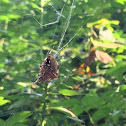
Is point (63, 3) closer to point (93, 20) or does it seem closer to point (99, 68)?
point (93, 20)

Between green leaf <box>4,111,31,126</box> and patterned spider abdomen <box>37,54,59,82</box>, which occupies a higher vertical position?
patterned spider abdomen <box>37,54,59,82</box>

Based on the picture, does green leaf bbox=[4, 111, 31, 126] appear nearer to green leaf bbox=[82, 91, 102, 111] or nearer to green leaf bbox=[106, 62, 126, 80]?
green leaf bbox=[82, 91, 102, 111]

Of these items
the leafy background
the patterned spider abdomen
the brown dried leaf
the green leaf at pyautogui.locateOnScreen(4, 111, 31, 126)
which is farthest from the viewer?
the brown dried leaf

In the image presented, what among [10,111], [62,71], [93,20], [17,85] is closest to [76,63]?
[93,20]

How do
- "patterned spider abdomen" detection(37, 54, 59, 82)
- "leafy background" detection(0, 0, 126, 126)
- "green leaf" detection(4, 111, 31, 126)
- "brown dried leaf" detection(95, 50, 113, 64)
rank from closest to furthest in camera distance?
"patterned spider abdomen" detection(37, 54, 59, 82)
"green leaf" detection(4, 111, 31, 126)
"leafy background" detection(0, 0, 126, 126)
"brown dried leaf" detection(95, 50, 113, 64)

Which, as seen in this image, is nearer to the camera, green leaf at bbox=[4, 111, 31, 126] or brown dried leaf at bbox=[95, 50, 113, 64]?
green leaf at bbox=[4, 111, 31, 126]

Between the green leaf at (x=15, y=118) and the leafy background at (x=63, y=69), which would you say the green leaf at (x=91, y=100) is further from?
the green leaf at (x=15, y=118)

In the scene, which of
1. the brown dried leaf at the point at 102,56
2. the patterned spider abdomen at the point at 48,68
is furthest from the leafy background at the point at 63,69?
the patterned spider abdomen at the point at 48,68

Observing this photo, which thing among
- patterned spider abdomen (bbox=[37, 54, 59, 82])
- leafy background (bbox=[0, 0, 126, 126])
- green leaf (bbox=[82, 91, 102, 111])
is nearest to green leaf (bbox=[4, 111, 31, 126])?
leafy background (bbox=[0, 0, 126, 126])

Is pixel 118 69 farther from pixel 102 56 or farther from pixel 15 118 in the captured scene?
pixel 15 118
